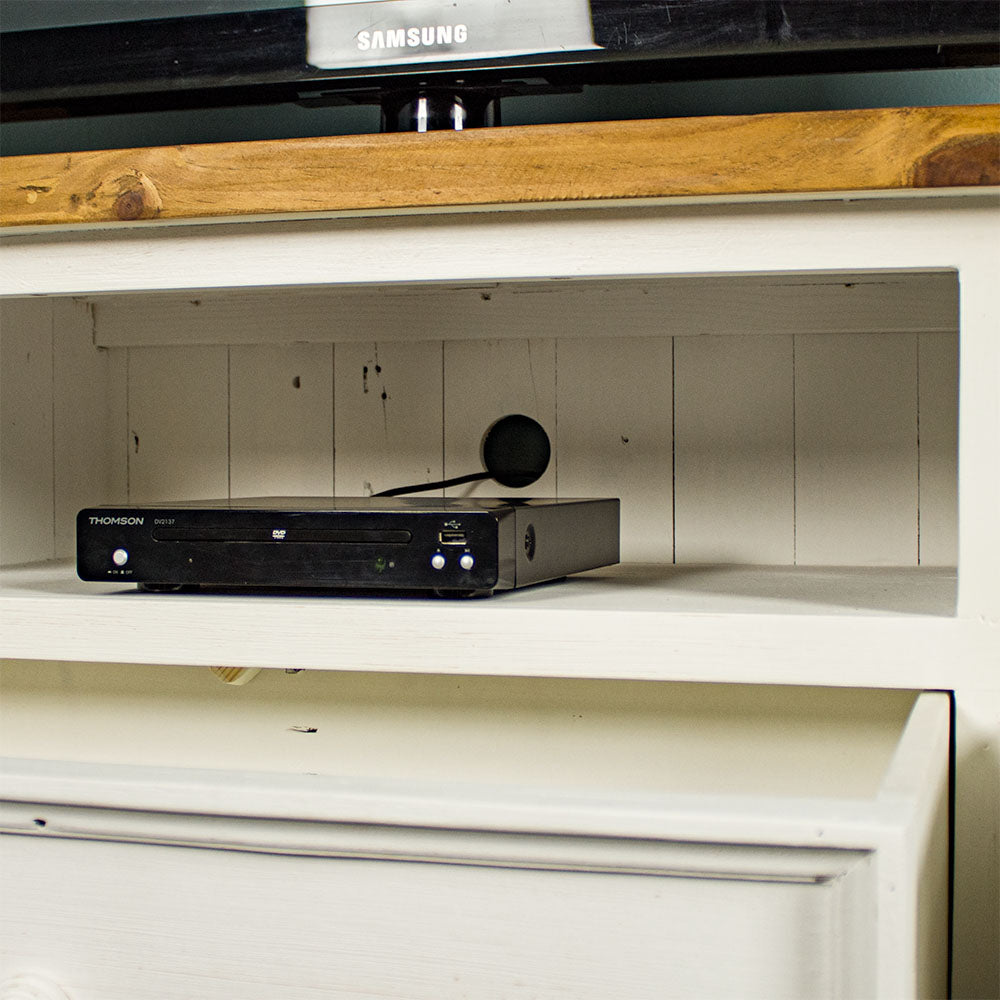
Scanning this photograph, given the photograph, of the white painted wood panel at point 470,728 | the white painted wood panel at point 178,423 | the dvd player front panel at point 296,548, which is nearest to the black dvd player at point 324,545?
the dvd player front panel at point 296,548

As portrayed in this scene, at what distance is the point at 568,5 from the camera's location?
32.6 inches

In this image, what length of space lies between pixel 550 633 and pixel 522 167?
311mm

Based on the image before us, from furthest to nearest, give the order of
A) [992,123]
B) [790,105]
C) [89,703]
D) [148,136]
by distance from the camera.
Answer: [148,136] → [790,105] → [89,703] → [992,123]

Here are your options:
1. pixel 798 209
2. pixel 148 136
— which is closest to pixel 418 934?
pixel 798 209

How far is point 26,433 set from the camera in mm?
1163

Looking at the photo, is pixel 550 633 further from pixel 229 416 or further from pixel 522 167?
pixel 229 416

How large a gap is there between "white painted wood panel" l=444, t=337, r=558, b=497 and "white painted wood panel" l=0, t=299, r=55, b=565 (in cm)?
45

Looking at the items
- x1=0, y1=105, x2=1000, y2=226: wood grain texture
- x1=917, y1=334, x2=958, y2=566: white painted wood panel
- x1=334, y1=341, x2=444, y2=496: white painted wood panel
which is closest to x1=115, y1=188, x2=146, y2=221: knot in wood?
x1=0, y1=105, x2=1000, y2=226: wood grain texture

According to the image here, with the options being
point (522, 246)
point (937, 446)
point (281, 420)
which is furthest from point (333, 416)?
point (937, 446)

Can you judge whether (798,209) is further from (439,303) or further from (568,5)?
(439,303)

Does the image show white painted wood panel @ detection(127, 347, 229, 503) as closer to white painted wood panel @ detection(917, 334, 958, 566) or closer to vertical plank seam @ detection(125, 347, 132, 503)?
vertical plank seam @ detection(125, 347, 132, 503)

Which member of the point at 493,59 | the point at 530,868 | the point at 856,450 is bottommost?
the point at 530,868

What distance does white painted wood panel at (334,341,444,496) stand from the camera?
1.22 m

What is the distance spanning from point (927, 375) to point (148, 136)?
951 millimetres
